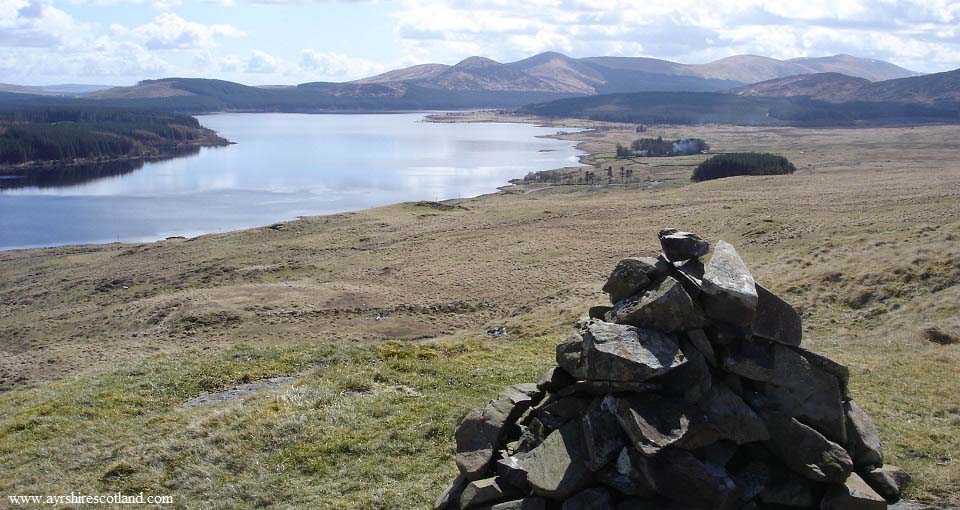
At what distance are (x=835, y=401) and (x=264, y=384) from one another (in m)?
15.0

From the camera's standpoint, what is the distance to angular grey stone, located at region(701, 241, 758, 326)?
38.7 feet

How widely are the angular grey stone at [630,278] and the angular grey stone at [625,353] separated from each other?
1.18 m

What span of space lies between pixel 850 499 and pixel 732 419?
6.56 feet

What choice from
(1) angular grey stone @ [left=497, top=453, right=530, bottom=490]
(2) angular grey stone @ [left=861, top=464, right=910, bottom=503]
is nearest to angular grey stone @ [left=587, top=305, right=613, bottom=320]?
(1) angular grey stone @ [left=497, top=453, right=530, bottom=490]

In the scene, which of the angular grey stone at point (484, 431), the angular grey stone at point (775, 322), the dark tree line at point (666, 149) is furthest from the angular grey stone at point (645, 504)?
the dark tree line at point (666, 149)

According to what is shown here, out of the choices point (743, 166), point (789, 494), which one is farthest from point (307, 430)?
point (743, 166)

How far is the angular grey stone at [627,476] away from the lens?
1074 cm

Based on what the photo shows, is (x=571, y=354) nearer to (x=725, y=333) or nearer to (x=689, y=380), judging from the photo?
(x=689, y=380)

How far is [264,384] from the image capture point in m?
20.7

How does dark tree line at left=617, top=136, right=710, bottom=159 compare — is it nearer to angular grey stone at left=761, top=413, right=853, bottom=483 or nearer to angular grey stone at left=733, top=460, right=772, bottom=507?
angular grey stone at left=761, top=413, right=853, bottom=483

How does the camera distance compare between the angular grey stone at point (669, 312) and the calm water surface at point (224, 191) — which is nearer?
the angular grey stone at point (669, 312)

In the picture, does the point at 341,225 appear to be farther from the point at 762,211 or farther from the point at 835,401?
the point at 835,401

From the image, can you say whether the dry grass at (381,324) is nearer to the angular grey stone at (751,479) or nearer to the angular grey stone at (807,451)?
the angular grey stone at (807,451)

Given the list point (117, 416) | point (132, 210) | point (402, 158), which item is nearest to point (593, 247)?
point (117, 416)
